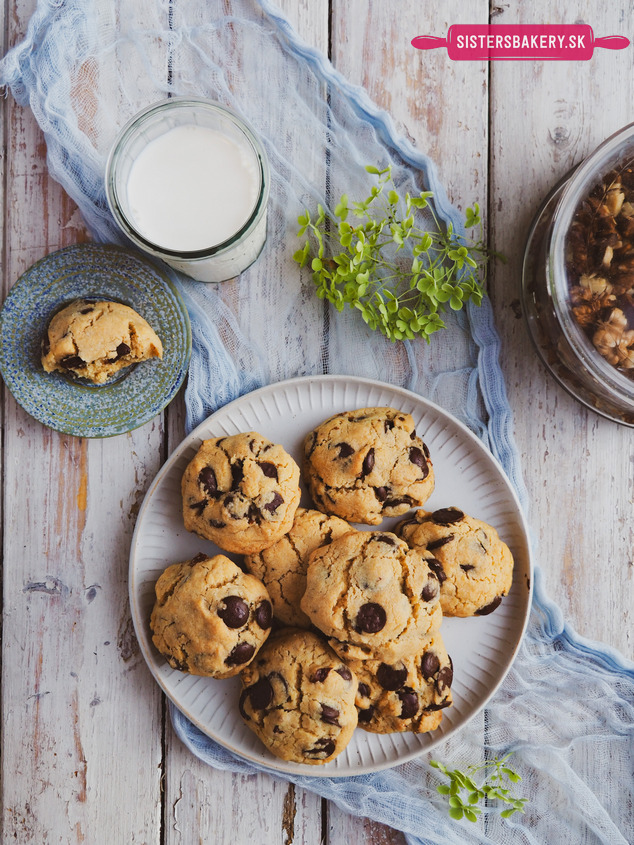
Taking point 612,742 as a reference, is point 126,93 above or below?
above

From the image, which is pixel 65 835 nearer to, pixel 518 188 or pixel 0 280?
pixel 0 280

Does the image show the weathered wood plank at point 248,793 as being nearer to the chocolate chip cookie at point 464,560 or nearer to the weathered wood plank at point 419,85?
the weathered wood plank at point 419,85

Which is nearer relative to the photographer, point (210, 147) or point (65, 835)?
point (210, 147)

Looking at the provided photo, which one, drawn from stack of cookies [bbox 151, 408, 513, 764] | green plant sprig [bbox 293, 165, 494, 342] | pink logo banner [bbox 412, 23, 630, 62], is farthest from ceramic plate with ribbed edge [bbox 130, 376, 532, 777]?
pink logo banner [bbox 412, 23, 630, 62]

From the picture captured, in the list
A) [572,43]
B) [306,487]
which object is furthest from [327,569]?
[572,43]

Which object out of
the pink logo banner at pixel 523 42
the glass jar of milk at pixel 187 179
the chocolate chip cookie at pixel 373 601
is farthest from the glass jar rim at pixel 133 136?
the chocolate chip cookie at pixel 373 601

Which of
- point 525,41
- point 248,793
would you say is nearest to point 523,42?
point 525,41

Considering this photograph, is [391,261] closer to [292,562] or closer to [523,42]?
[523,42]

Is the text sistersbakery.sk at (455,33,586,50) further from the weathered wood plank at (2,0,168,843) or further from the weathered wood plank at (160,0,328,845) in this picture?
the weathered wood plank at (2,0,168,843)
